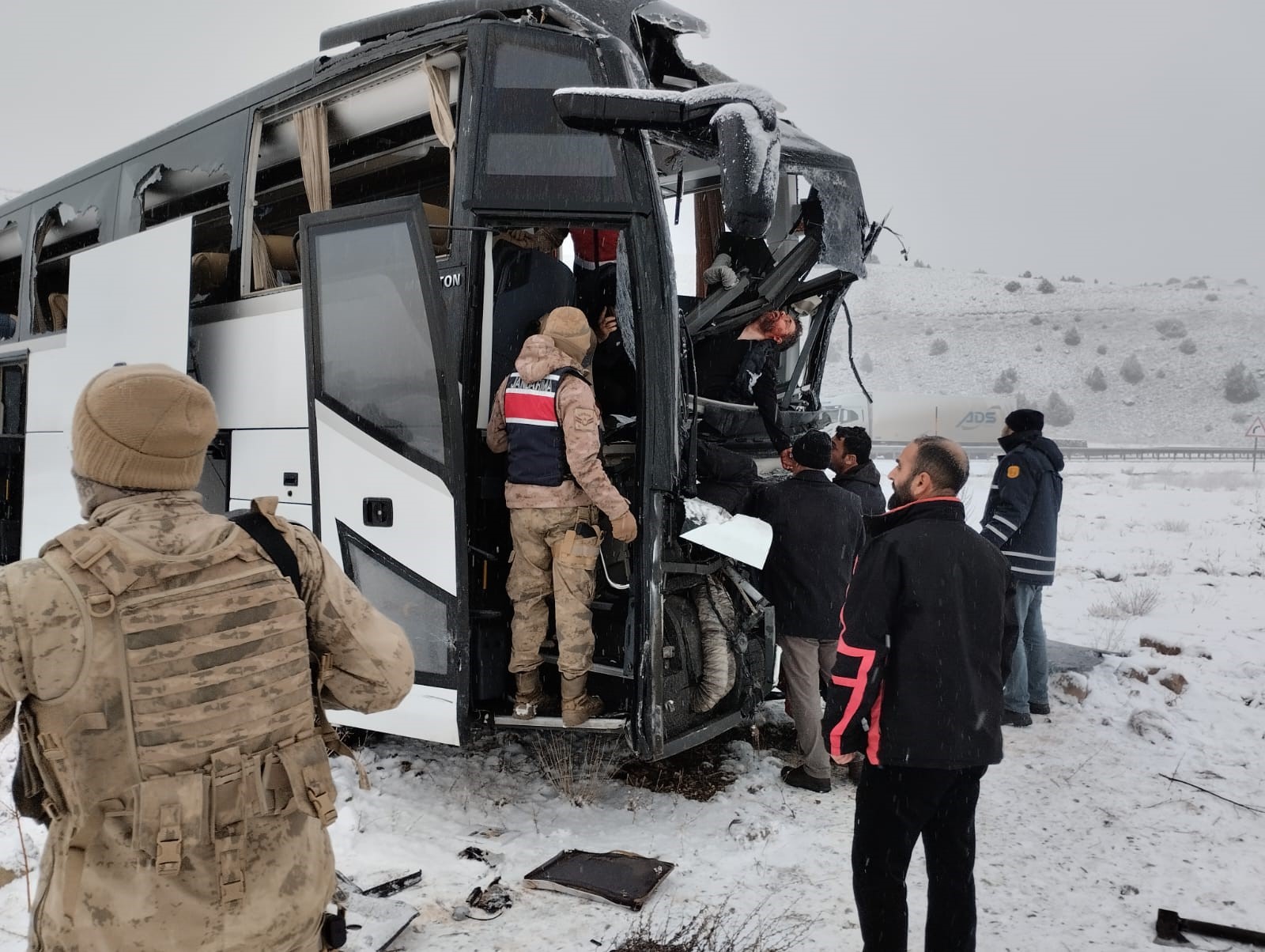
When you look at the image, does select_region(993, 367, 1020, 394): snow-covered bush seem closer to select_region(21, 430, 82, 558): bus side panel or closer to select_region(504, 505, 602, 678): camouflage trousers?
select_region(21, 430, 82, 558): bus side panel


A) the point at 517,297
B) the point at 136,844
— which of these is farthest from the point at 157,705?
the point at 517,297

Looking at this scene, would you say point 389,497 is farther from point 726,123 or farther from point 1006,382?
point 1006,382

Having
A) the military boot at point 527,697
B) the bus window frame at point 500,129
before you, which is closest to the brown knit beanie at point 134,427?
the bus window frame at point 500,129

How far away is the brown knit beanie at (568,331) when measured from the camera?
4141 mm

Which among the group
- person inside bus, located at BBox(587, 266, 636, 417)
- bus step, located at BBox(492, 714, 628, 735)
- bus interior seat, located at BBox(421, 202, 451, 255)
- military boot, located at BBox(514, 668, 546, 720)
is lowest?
bus step, located at BBox(492, 714, 628, 735)

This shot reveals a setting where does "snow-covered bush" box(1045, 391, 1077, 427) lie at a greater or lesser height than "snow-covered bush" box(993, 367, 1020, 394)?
lesser

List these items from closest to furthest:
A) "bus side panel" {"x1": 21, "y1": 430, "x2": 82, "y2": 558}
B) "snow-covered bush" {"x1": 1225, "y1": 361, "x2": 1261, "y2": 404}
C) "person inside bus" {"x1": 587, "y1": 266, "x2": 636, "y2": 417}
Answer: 1. "person inside bus" {"x1": 587, "y1": 266, "x2": 636, "y2": 417}
2. "bus side panel" {"x1": 21, "y1": 430, "x2": 82, "y2": 558}
3. "snow-covered bush" {"x1": 1225, "y1": 361, "x2": 1261, "y2": 404}

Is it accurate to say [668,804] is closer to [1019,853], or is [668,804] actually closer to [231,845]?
[1019,853]

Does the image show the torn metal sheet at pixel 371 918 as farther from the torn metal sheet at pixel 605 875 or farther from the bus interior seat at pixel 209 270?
the bus interior seat at pixel 209 270

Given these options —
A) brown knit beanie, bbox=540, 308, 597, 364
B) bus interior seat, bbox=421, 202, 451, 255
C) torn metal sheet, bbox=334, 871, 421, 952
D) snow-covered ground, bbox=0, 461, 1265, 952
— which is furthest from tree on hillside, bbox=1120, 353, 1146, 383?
torn metal sheet, bbox=334, 871, 421, 952

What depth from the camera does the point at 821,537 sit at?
473 cm

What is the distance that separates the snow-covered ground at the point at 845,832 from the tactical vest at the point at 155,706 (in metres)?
1.78

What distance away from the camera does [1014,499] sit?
5.68 metres

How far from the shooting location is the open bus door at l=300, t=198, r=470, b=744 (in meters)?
3.90
